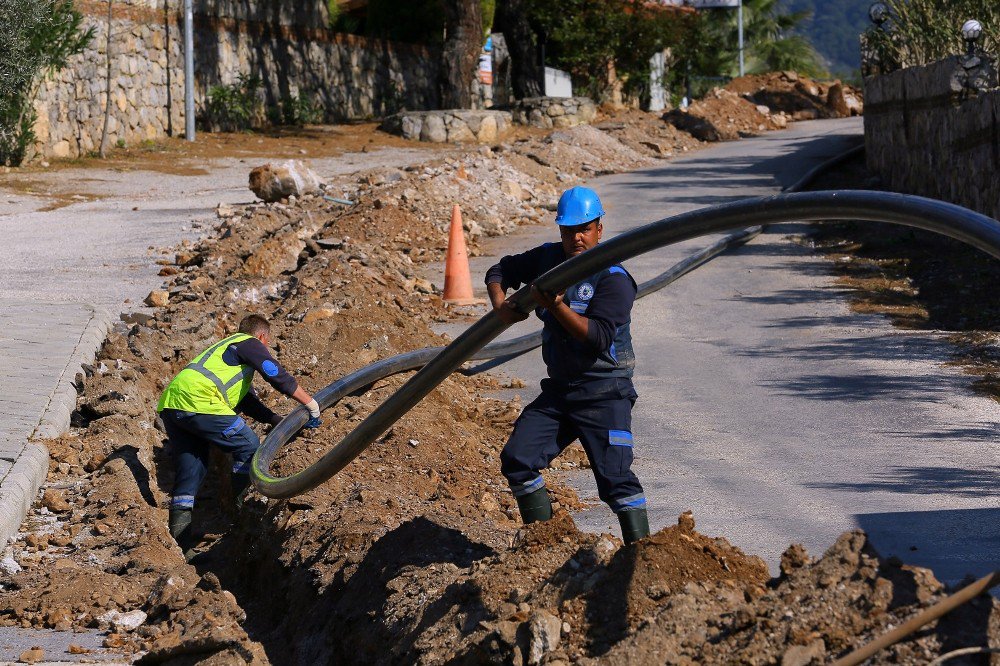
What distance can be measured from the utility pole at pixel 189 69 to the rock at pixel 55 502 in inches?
800

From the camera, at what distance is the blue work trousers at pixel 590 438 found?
208 inches

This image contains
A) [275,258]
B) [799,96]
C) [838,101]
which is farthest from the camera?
[799,96]

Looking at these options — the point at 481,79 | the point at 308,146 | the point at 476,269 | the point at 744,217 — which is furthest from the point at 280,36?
the point at 744,217

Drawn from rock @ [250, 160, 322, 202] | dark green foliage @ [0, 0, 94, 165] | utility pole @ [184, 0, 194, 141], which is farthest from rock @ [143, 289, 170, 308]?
utility pole @ [184, 0, 194, 141]

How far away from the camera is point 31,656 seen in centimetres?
534

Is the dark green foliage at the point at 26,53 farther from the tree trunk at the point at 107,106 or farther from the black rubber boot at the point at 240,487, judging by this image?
the black rubber boot at the point at 240,487

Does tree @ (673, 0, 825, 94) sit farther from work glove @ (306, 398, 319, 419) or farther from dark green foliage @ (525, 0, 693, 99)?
work glove @ (306, 398, 319, 419)

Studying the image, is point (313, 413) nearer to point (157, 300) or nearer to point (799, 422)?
point (799, 422)

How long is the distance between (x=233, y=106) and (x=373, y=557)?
2493cm

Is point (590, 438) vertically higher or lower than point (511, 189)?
lower

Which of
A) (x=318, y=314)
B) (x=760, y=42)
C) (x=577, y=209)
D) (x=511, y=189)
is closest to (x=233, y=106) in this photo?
(x=511, y=189)

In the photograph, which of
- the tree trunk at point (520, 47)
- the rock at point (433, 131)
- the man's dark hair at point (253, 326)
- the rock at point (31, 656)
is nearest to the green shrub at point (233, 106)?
the rock at point (433, 131)

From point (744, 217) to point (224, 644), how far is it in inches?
113

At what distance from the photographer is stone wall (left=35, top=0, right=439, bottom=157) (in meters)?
25.2
